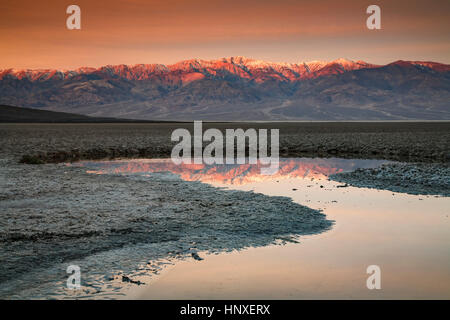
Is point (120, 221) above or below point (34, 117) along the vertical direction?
below

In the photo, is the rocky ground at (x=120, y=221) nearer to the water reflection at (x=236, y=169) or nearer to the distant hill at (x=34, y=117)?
the water reflection at (x=236, y=169)

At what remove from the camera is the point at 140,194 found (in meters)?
14.2

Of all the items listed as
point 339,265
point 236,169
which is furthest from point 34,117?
point 339,265

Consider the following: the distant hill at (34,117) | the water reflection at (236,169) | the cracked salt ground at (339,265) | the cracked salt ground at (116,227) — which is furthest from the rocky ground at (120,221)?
the distant hill at (34,117)

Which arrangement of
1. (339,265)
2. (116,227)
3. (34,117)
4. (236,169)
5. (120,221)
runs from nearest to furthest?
1. (339,265)
2. (116,227)
3. (120,221)
4. (236,169)
5. (34,117)

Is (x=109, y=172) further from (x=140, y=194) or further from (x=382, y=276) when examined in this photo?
(x=382, y=276)

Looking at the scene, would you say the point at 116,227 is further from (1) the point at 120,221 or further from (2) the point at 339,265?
(2) the point at 339,265

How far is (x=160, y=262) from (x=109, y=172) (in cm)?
1354

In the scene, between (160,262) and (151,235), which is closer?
(160,262)

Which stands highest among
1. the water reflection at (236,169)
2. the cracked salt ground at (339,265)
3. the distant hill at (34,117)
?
the distant hill at (34,117)

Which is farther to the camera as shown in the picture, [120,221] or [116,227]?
[120,221]

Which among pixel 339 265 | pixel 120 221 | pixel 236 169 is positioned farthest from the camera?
pixel 236 169

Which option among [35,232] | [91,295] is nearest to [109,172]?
[35,232]
